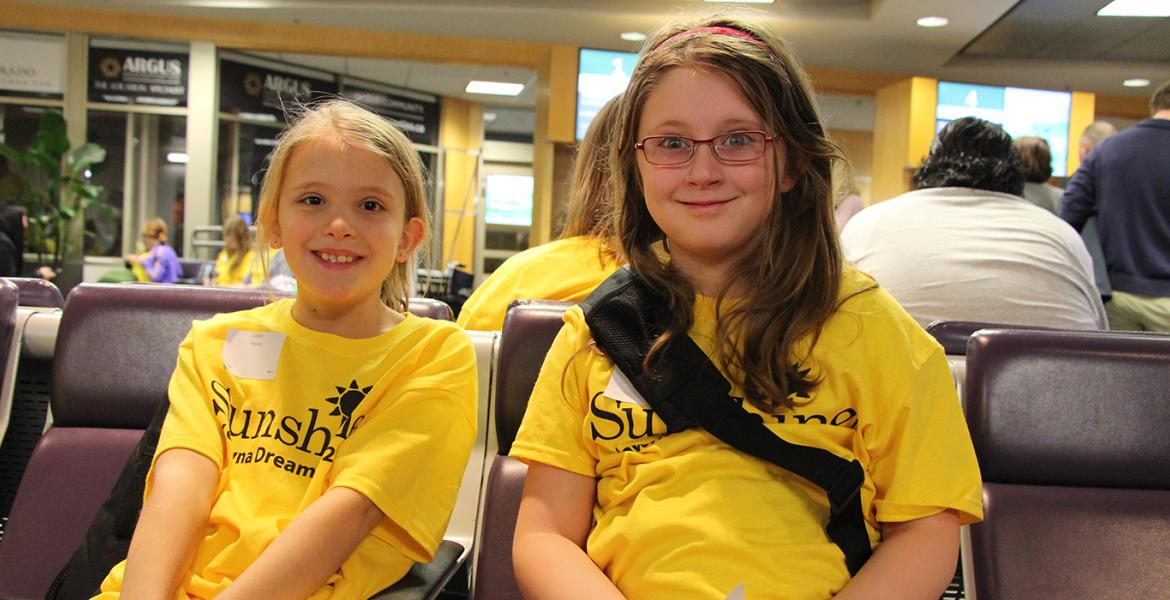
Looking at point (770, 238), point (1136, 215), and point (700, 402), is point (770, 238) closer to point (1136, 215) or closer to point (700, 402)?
point (700, 402)

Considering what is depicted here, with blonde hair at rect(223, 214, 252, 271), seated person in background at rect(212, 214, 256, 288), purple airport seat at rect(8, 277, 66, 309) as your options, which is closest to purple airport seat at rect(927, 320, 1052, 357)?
purple airport seat at rect(8, 277, 66, 309)

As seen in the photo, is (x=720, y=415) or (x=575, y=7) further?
(x=575, y=7)

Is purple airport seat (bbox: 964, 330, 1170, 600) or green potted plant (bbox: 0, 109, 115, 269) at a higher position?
green potted plant (bbox: 0, 109, 115, 269)

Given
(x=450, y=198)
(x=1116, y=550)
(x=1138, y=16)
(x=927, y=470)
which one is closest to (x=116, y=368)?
(x=927, y=470)

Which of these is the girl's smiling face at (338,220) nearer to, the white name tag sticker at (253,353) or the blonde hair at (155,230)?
the white name tag sticker at (253,353)

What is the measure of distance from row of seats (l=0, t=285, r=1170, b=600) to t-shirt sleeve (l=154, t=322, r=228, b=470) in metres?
0.33

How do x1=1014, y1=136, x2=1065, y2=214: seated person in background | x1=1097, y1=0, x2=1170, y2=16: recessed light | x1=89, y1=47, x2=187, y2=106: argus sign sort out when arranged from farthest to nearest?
x1=89, y1=47, x2=187, y2=106: argus sign < x1=1097, y1=0, x2=1170, y2=16: recessed light < x1=1014, y1=136, x2=1065, y2=214: seated person in background

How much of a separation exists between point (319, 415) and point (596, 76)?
289 inches

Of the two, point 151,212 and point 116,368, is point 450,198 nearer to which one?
point 151,212

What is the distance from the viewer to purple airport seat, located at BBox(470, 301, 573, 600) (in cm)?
149

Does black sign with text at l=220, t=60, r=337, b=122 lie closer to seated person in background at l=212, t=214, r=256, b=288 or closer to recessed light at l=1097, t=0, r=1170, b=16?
seated person in background at l=212, t=214, r=256, b=288

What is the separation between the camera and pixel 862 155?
1454 cm

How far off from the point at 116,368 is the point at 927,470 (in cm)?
138

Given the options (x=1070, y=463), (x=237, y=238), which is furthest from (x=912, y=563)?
(x=237, y=238)
